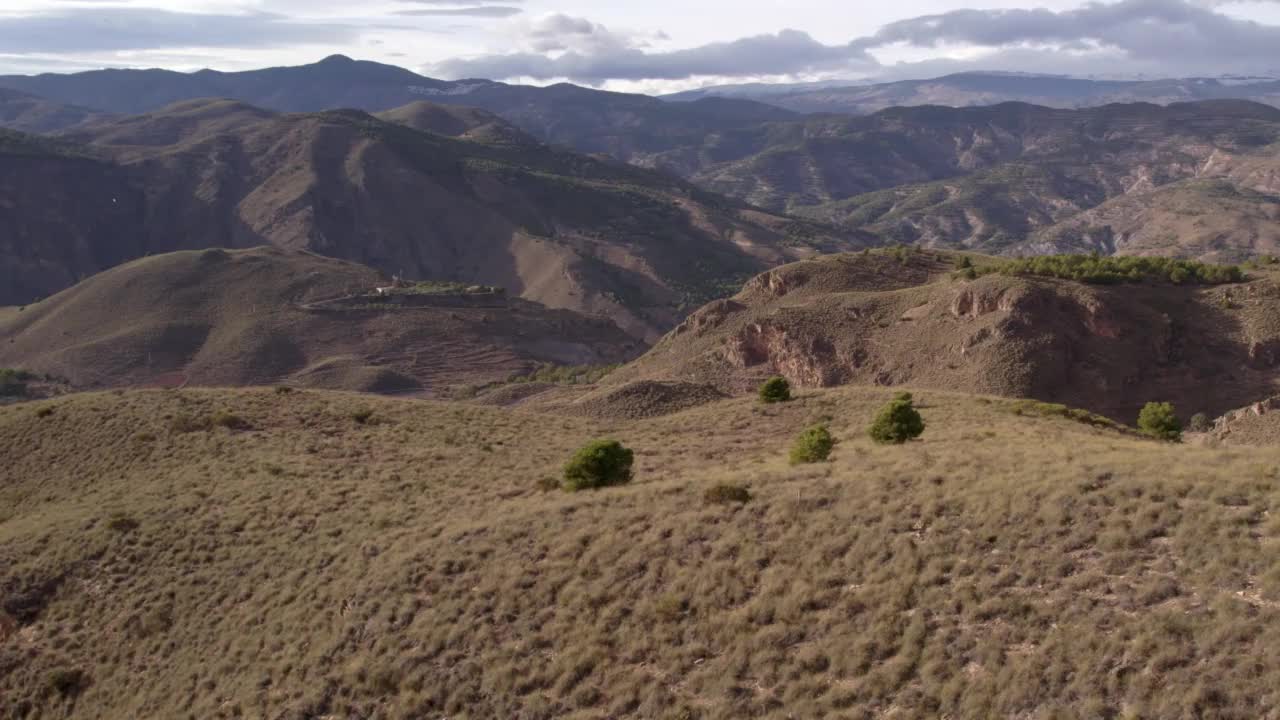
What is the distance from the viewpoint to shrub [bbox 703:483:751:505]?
21109 mm

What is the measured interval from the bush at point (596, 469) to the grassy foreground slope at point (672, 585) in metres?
1.27

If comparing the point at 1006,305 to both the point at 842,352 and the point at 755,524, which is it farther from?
the point at 755,524

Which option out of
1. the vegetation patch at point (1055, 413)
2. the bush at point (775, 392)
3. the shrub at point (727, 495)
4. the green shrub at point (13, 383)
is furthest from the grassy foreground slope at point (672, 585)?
the green shrub at point (13, 383)

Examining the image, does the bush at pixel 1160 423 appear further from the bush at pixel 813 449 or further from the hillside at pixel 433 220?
the hillside at pixel 433 220

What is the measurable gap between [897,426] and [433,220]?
155m

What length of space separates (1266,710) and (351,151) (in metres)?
197

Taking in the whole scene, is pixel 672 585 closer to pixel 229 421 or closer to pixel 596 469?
pixel 596 469

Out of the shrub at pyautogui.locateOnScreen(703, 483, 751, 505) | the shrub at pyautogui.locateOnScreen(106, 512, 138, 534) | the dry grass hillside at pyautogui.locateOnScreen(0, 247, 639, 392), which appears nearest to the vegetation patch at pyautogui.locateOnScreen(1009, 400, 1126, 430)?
the shrub at pyautogui.locateOnScreen(703, 483, 751, 505)

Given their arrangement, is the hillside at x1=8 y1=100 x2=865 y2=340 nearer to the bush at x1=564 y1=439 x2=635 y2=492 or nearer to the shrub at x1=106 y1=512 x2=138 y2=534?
the shrub at x1=106 y1=512 x2=138 y2=534

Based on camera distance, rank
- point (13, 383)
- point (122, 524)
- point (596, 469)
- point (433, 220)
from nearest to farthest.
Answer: point (596, 469)
point (122, 524)
point (13, 383)
point (433, 220)

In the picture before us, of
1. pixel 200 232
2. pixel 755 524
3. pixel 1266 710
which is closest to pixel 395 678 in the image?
pixel 755 524

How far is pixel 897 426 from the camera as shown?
28719 millimetres

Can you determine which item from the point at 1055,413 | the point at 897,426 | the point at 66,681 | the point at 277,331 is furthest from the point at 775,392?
the point at 277,331

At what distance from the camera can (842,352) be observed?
196 ft
